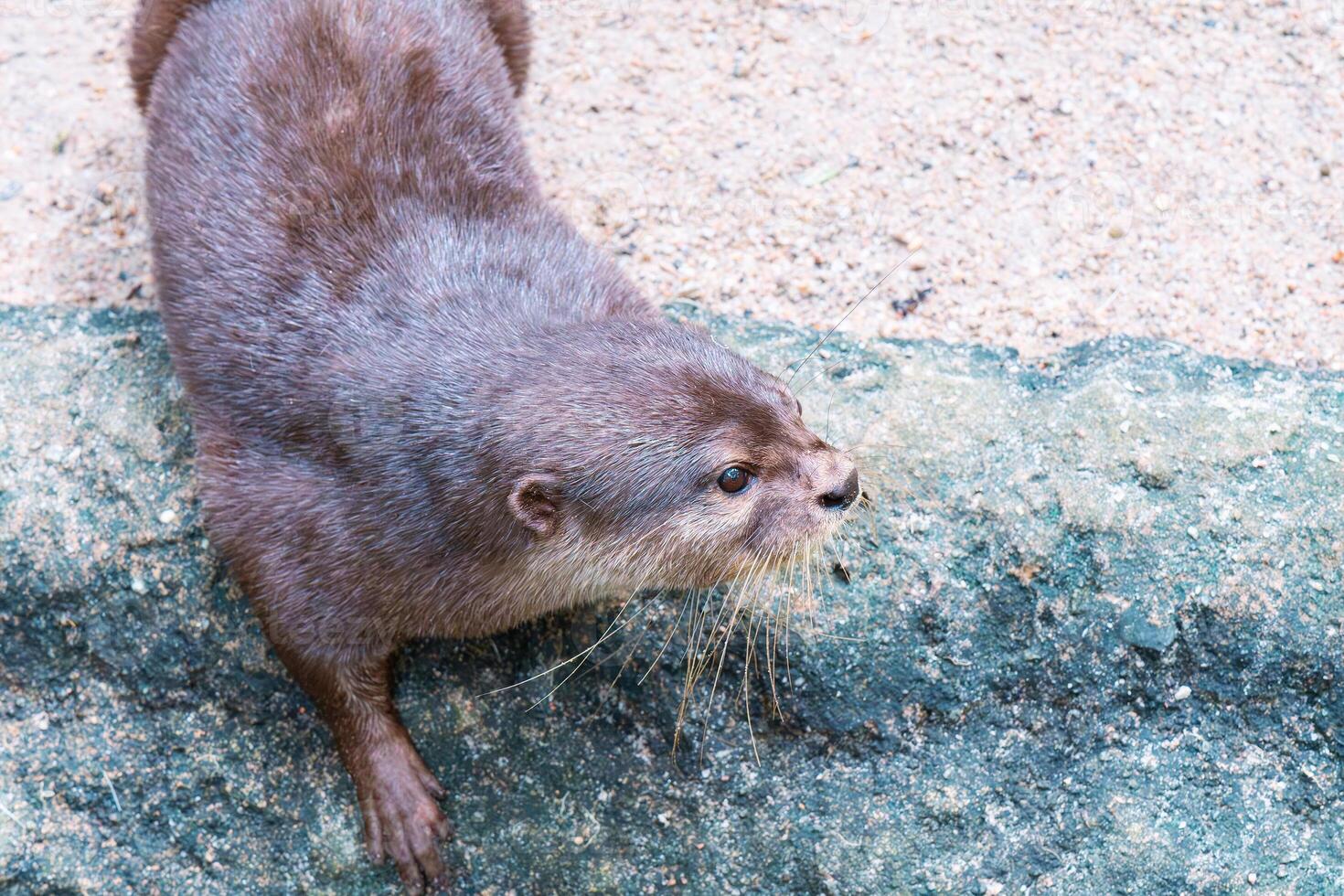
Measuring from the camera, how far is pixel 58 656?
3.36m

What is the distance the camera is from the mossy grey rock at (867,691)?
3.10 meters

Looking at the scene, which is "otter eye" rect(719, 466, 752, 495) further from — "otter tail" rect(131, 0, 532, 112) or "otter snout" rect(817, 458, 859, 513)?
"otter tail" rect(131, 0, 532, 112)

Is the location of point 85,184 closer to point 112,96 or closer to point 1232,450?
point 112,96

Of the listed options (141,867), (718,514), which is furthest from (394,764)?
(718,514)

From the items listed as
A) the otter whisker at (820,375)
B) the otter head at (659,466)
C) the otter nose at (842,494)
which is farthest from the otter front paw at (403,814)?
the otter whisker at (820,375)

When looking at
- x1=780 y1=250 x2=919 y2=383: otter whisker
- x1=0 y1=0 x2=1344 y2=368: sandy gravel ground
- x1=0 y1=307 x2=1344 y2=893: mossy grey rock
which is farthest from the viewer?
x1=0 y1=0 x2=1344 y2=368: sandy gravel ground

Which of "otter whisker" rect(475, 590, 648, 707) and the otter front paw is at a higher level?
"otter whisker" rect(475, 590, 648, 707)

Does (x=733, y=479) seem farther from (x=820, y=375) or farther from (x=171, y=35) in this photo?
(x=171, y=35)

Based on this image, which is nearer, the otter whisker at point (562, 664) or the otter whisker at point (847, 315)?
the otter whisker at point (562, 664)

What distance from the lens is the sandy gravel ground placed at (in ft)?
12.9

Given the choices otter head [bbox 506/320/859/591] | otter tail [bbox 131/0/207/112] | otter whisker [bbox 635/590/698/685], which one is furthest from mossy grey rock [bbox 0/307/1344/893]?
otter tail [bbox 131/0/207/112]

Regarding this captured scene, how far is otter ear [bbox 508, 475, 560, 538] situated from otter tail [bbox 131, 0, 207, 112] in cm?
186

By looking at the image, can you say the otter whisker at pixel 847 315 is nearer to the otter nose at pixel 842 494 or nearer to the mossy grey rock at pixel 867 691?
the mossy grey rock at pixel 867 691

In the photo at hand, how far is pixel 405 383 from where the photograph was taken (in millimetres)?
3025
